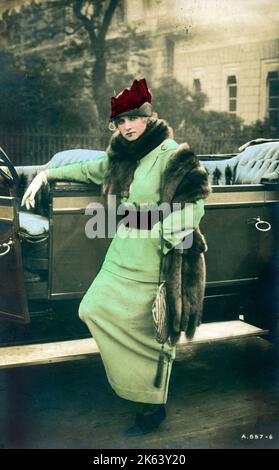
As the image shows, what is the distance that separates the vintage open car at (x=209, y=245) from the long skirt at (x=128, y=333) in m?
0.44

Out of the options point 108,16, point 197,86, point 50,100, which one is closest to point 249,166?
point 108,16

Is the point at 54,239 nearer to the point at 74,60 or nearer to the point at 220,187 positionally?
the point at 220,187

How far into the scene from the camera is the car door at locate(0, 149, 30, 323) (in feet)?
10.3

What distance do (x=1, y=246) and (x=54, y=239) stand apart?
0.31 metres

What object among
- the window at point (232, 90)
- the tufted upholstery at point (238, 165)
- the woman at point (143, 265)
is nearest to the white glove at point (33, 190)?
the woman at point (143, 265)

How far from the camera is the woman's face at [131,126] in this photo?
9.58 feet

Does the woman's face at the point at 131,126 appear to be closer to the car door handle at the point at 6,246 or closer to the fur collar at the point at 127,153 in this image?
the fur collar at the point at 127,153

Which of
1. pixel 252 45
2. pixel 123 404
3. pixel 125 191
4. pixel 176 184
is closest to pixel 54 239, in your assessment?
pixel 125 191

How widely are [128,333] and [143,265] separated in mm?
360

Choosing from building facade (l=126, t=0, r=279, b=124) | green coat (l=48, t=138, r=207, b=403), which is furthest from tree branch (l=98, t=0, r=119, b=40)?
green coat (l=48, t=138, r=207, b=403)

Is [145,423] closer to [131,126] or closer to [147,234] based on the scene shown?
[147,234]

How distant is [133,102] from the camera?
2871 mm

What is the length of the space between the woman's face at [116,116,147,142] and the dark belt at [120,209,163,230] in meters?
0.38
